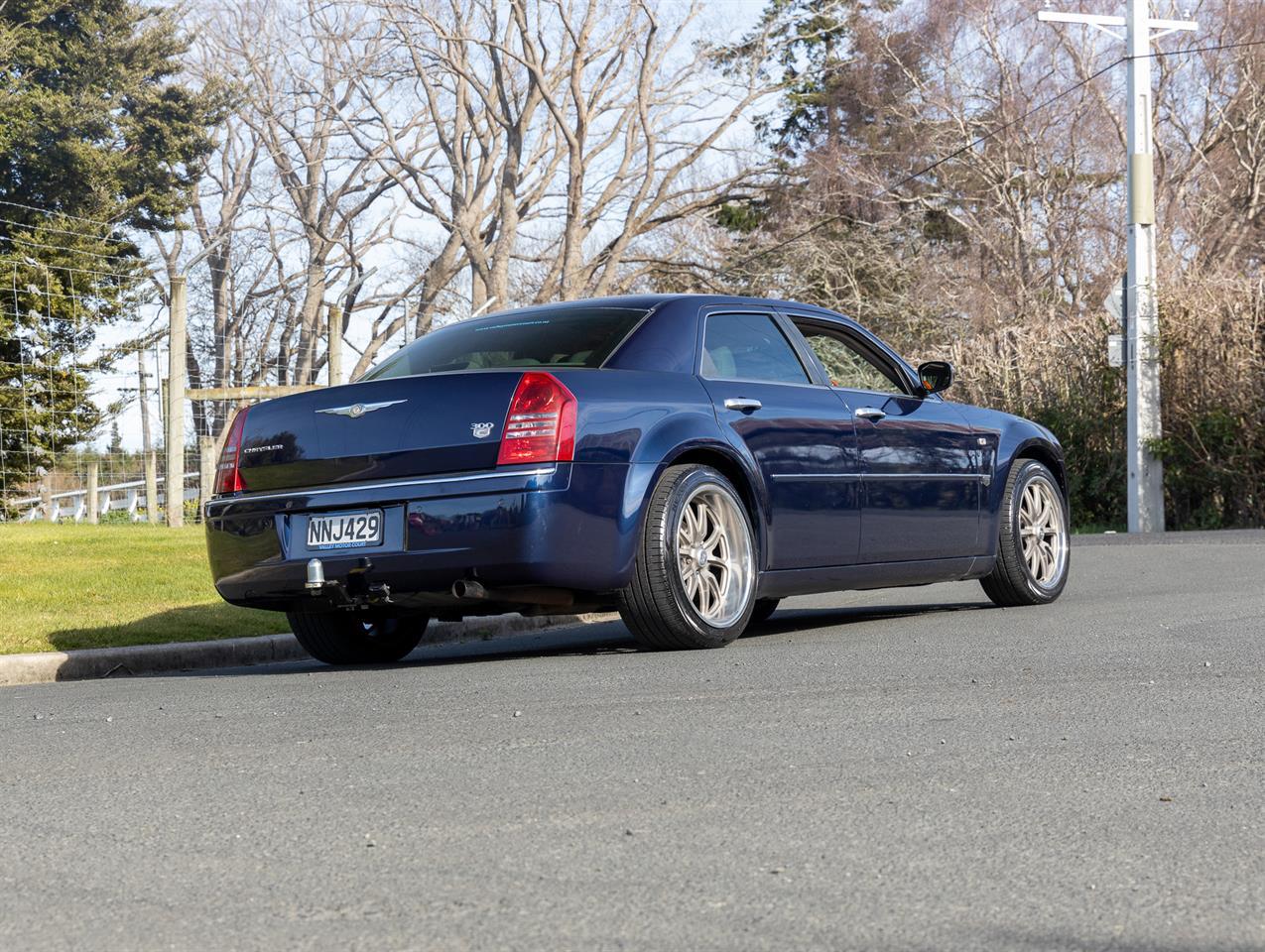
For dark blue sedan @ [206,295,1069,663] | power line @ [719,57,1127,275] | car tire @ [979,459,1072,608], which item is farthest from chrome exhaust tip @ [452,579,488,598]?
power line @ [719,57,1127,275]

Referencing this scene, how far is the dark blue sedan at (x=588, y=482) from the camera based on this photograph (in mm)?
6488

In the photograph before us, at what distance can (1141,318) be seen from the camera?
18.3m

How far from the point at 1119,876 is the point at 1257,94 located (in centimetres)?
2969

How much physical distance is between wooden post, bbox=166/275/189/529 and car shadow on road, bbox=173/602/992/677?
8.65 m

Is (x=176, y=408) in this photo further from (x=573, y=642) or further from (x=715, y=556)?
(x=715, y=556)

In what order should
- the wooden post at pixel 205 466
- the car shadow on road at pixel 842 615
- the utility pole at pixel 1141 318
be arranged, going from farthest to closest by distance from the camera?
the wooden post at pixel 205 466 < the utility pole at pixel 1141 318 < the car shadow on road at pixel 842 615

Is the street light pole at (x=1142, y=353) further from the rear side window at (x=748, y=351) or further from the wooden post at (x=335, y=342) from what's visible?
the rear side window at (x=748, y=351)

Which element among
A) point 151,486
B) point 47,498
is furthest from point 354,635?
point 47,498

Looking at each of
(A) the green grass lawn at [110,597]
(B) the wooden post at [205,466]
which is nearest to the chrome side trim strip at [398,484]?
(A) the green grass lawn at [110,597]

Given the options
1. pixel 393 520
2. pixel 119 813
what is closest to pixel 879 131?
pixel 393 520

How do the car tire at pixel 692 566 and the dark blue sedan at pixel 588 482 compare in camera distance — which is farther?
the car tire at pixel 692 566

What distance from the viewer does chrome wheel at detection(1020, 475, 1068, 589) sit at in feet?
29.7

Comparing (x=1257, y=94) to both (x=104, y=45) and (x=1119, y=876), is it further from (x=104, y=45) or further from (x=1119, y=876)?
(x=1119, y=876)

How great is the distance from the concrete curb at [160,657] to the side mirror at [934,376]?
2859 millimetres
